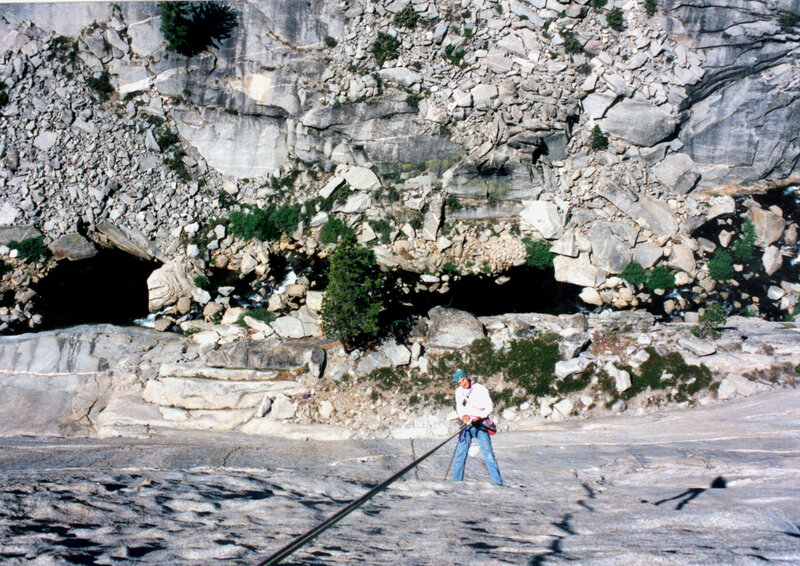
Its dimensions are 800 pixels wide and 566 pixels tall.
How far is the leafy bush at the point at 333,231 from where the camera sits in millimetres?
23516

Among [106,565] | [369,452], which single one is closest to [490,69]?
[369,452]

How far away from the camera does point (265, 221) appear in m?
23.9

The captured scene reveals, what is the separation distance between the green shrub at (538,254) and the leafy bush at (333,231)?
8129 mm

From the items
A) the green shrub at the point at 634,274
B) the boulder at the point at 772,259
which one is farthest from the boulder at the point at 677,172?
the green shrub at the point at 634,274

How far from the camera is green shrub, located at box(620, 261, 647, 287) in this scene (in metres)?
22.5

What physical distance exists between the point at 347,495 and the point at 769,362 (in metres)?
14.1

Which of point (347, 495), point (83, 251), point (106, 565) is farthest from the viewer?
point (83, 251)

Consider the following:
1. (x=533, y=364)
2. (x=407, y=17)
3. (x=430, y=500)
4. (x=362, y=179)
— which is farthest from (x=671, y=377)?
(x=407, y=17)

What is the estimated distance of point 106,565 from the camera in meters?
5.11

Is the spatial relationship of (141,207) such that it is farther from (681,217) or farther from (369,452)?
(681,217)

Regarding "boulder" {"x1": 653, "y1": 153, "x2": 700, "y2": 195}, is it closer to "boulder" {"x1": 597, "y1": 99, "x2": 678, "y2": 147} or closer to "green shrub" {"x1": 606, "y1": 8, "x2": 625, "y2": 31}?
"boulder" {"x1": 597, "y1": 99, "x2": 678, "y2": 147}

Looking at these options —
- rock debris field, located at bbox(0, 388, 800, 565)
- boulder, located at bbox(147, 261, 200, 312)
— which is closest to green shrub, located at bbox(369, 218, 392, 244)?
boulder, located at bbox(147, 261, 200, 312)

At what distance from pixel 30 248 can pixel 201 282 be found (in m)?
7.45

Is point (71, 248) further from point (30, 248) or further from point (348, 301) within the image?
point (348, 301)
